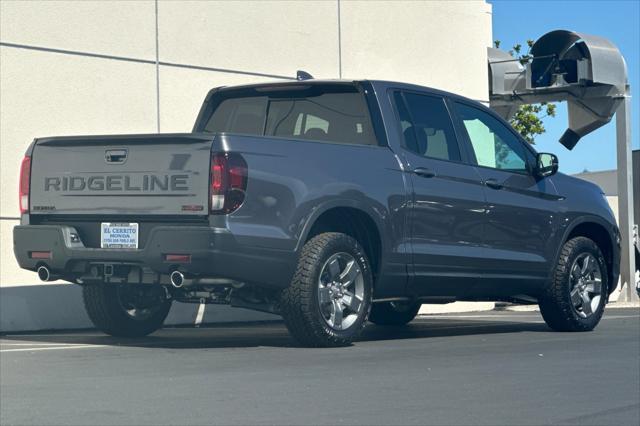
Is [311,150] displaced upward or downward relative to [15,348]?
upward

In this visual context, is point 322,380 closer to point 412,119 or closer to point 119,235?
point 119,235

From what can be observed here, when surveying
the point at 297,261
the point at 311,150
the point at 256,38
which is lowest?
the point at 297,261

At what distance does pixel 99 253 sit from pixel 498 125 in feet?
13.4

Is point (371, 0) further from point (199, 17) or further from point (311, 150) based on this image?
point (311, 150)

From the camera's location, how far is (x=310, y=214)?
9.52m

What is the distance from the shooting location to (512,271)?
37.6ft

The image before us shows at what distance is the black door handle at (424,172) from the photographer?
1052cm

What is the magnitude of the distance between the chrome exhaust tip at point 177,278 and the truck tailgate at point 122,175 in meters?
0.41

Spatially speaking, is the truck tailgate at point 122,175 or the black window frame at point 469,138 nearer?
the truck tailgate at point 122,175

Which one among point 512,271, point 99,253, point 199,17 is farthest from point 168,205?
point 199,17

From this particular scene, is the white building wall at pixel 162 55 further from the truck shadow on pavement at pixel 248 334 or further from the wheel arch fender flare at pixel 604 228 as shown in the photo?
the wheel arch fender flare at pixel 604 228

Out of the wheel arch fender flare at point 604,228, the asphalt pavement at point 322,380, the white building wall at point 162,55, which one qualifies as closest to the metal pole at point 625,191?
the white building wall at point 162,55

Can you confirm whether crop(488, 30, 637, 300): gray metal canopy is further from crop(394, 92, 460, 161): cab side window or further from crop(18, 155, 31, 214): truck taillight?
crop(18, 155, 31, 214): truck taillight

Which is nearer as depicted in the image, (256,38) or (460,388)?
(460,388)
